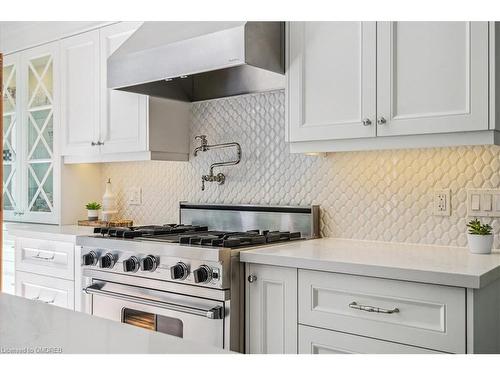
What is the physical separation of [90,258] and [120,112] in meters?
0.93

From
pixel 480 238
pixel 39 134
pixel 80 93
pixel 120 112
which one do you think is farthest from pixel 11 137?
pixel 480 238

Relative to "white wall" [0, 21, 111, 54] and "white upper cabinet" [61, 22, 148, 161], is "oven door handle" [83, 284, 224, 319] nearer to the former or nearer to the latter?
"white upper cabinet" [61, 22, 148, 161]

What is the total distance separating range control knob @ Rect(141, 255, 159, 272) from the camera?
92.7 inches

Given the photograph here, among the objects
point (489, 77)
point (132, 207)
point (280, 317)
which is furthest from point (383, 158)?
point (132, 207)

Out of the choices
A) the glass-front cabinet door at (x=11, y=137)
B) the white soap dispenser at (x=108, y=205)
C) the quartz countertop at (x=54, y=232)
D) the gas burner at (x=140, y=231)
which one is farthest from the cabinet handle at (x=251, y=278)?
the glass-front cabinet door at (x=11, y=137)

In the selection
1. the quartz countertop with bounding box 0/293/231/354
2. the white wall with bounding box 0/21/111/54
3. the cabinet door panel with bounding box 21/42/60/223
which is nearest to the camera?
the quartz countertop with bounding box 0/293/231/354

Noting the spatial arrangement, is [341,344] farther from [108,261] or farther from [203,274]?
[108,261]

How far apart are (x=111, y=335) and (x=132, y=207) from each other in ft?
9.30

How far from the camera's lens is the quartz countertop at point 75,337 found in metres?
0.79

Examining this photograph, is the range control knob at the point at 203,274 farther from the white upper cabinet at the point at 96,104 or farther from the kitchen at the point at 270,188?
the white upper cabinet at the point at 96,104

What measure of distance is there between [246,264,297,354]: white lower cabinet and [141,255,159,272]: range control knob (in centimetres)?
46

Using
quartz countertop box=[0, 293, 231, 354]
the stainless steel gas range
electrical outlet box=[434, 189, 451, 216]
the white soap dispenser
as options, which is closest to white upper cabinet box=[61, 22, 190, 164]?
the white soap dispenser

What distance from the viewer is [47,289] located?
3.05 metres

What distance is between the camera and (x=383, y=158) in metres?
2.49
